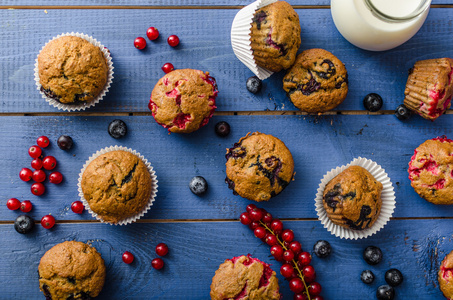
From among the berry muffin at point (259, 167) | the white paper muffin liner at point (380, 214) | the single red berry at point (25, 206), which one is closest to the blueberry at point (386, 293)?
the white paper muffin liner at point (380, 214)

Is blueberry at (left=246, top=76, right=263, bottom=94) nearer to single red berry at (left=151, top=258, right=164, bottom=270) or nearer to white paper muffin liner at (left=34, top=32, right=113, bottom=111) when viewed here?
white paper muffin liner at (left=34, top=32, right=113, bottom=111)

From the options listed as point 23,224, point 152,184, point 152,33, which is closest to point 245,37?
point 152,33

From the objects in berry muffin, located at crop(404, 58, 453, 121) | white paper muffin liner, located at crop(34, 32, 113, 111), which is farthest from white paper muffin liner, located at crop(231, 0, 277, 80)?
berry muffin, located at crop(404, 58, 453, 121)

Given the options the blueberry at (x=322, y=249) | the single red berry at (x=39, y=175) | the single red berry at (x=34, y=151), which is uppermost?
the single red berry at (x=34, y=151)

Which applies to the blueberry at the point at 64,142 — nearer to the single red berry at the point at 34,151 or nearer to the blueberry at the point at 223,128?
the single red berry at the point at 34,151

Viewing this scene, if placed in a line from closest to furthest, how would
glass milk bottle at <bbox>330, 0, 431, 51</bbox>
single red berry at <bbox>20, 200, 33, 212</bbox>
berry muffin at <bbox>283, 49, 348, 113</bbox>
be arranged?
glass milk bottle at <bbox>330, 0, 431, 51</bbox>
berry muffin at <bbox>283, 49, 348, 113</bbox>
single red berry at <bbox>20, 200, 33, 212</bbox>

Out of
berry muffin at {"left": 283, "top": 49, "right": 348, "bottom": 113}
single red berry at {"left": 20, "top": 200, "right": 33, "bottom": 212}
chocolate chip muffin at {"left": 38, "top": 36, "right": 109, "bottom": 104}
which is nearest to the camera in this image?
chocolate chip muffin at {"left": 38, "top": 36, "right": 109, "bottom": 104}

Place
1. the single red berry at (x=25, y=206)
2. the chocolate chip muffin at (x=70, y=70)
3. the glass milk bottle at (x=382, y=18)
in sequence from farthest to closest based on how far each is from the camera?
the single red berry at (x=25, y=206) < the chocolate chip muffin at (x=70, y=70) < the glass milk bottle at (x=382, y=18)
